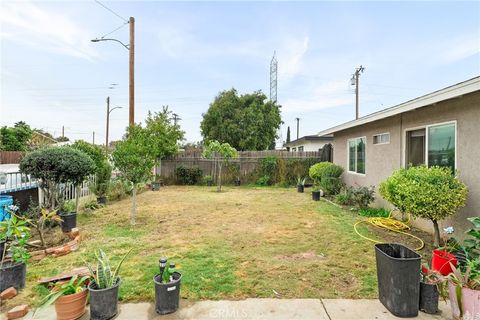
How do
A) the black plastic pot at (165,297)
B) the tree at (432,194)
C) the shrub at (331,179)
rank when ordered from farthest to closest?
the shrub at (331,179), the tree at (432,194), the black plastic pot at (165,297)

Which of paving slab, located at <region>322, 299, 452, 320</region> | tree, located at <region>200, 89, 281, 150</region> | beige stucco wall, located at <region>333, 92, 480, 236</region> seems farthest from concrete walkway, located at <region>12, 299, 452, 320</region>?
tree, located at <region>200, 89, 281, 150</region>

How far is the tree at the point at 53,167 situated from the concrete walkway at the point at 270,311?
3.12 m

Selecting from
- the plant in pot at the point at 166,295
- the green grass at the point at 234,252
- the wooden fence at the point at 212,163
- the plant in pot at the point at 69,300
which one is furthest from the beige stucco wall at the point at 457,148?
the wooden fence at the point at 212,163

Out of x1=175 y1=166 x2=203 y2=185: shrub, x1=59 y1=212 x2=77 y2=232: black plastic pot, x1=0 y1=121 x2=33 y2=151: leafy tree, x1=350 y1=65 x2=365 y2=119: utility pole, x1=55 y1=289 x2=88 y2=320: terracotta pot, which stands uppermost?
x1=350 y1=65 x2=365 y2=119: utility pole

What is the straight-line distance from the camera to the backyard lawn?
2.81 metres

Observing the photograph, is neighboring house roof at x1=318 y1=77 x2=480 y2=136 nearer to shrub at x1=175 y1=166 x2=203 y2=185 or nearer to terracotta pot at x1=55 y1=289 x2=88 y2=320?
terracotta pot at x1=55 y1=289 x2=88 y2=320

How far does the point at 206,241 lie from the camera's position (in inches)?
175

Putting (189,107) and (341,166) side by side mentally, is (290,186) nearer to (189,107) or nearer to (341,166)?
(341,166)

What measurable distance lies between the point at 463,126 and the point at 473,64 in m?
6.43

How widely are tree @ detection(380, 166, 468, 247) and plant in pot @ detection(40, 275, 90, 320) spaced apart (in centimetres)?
→ 461

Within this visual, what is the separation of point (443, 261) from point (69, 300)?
3.92m

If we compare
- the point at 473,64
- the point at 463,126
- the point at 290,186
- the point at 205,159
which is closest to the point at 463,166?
the point at 463,126

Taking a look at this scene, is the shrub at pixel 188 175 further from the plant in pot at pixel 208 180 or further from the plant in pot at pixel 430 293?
the plant in pot at pixel 430 293

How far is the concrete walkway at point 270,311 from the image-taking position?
2.29 metres
